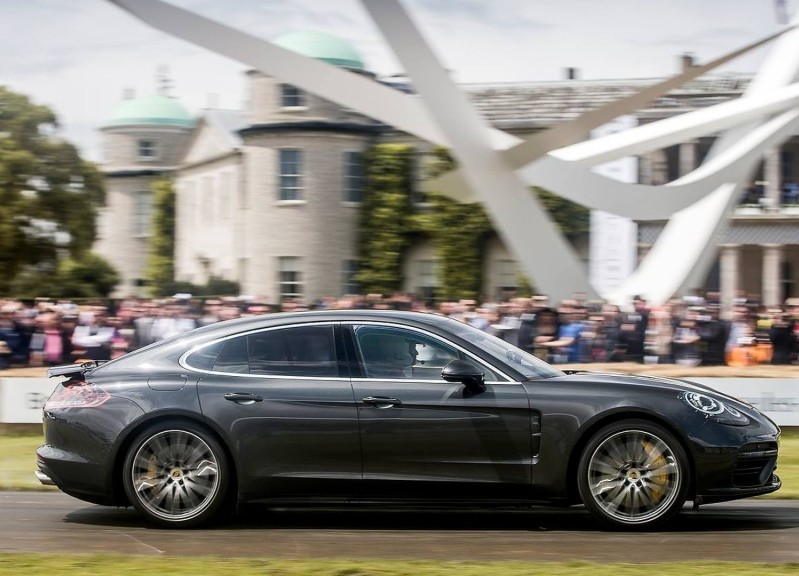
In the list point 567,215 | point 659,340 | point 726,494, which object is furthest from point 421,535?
point 567,215

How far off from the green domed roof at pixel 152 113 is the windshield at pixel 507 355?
214ft

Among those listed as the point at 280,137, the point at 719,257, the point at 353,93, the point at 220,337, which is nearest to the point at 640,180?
the point at 719,257

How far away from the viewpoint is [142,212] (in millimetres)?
69625

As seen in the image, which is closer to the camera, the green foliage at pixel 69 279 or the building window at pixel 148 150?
the green foliage at pixel 69 279

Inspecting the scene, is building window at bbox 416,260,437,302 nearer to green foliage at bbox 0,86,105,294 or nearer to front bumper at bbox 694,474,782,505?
green foliage at bbox 0,86,105,294

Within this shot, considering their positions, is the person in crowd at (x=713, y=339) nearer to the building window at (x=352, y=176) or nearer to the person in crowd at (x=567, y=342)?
the person in crowd at (x=567, y=342)

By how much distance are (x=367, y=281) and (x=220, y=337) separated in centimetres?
3924

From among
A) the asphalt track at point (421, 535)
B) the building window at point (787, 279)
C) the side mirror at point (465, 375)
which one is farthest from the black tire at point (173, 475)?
the building window at point (787, 279)

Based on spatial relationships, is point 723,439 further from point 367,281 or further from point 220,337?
point 367,281

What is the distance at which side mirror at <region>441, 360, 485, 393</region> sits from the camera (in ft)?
27.8

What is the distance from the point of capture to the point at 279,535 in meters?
8.57

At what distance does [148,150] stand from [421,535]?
65.5 metres

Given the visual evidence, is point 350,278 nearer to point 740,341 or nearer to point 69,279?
point 69,279

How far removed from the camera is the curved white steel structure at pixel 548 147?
76.7 feet
